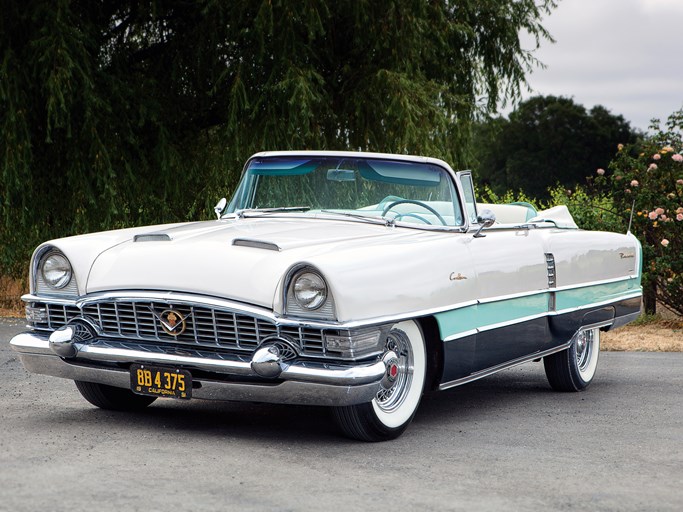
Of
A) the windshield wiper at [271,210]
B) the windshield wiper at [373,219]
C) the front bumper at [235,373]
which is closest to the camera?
the front bumper at [235,373]

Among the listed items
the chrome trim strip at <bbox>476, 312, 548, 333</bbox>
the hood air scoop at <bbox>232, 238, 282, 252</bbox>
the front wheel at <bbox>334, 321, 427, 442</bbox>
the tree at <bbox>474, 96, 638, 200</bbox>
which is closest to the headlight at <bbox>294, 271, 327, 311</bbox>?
the hood air scoop at <bbox>232, 238, 282, 252</bbox>

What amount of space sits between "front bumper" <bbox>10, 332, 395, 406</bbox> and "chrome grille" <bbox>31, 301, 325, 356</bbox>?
0.08 m

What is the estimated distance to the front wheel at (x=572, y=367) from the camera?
7.97m

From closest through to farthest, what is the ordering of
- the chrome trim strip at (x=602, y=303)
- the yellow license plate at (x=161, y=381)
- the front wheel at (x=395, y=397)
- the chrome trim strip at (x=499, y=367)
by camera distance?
1. the yellow license plate at (x=161, y=381)
2. the front wheel at (x=395, y=397)
3. the chrome trim strip at (x=499, y=367)
4. the chrome trim strip at (x=602, y=303)

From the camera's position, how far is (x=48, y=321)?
607 centimetres

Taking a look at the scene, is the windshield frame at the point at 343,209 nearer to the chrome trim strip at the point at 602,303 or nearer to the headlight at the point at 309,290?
the chrome trim strip at the point at 602,303

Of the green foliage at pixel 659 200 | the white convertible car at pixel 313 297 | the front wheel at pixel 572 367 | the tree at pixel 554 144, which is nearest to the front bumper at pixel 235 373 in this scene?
the white convertible car at pixel 313 297

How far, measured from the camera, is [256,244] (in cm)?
566

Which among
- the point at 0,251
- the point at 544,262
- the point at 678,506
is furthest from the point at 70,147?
the point at 678,506

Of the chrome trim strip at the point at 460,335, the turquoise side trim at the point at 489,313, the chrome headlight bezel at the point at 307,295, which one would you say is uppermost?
the chrome headlight bezel at the point at 307,295

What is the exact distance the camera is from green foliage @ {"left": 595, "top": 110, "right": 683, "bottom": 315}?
44.0ft

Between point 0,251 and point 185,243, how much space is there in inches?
321

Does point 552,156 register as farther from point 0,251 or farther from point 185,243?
point 185,243

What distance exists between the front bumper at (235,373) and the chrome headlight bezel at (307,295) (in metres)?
0.25
